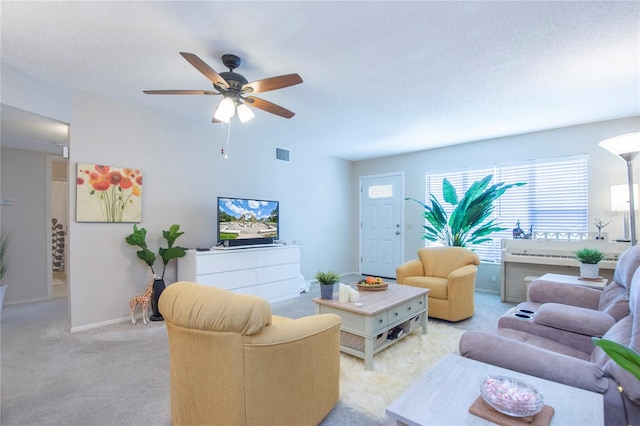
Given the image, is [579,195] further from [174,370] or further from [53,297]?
[53,297]

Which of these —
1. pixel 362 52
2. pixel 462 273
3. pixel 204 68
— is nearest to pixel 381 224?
pixel 462 273

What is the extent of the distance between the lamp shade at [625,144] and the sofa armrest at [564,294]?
1255 millimetres

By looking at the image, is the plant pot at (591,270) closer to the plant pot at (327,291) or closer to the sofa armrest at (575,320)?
the sofa armrest at (575,320)

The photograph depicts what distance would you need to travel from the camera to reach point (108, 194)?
3.54 m

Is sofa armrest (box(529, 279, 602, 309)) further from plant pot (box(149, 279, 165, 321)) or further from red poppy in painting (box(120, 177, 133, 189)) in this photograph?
red poppy in painting (box(120, 177, 133, 189))

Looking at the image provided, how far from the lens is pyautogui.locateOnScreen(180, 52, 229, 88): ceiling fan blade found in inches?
77.1

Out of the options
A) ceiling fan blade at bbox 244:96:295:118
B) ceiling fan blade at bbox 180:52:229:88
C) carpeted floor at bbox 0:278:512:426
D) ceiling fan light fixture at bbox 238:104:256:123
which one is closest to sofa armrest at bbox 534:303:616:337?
carpeted floor at bbox 0:278:512:426

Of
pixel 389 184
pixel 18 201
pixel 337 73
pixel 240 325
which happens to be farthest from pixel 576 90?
pixel 18 201

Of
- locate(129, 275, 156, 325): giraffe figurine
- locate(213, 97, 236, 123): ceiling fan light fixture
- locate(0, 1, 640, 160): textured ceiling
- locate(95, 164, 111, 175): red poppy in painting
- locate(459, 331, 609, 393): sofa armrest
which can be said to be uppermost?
locate(0, 1, 640, 160): textured ceiling

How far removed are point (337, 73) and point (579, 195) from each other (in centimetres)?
409

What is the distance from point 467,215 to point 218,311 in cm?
455

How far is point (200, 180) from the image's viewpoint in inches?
172

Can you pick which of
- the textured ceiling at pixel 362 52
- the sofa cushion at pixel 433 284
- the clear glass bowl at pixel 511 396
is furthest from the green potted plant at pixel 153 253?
the clear glass bowl at pixel 511 396

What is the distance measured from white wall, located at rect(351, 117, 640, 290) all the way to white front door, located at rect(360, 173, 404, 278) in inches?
6.6
